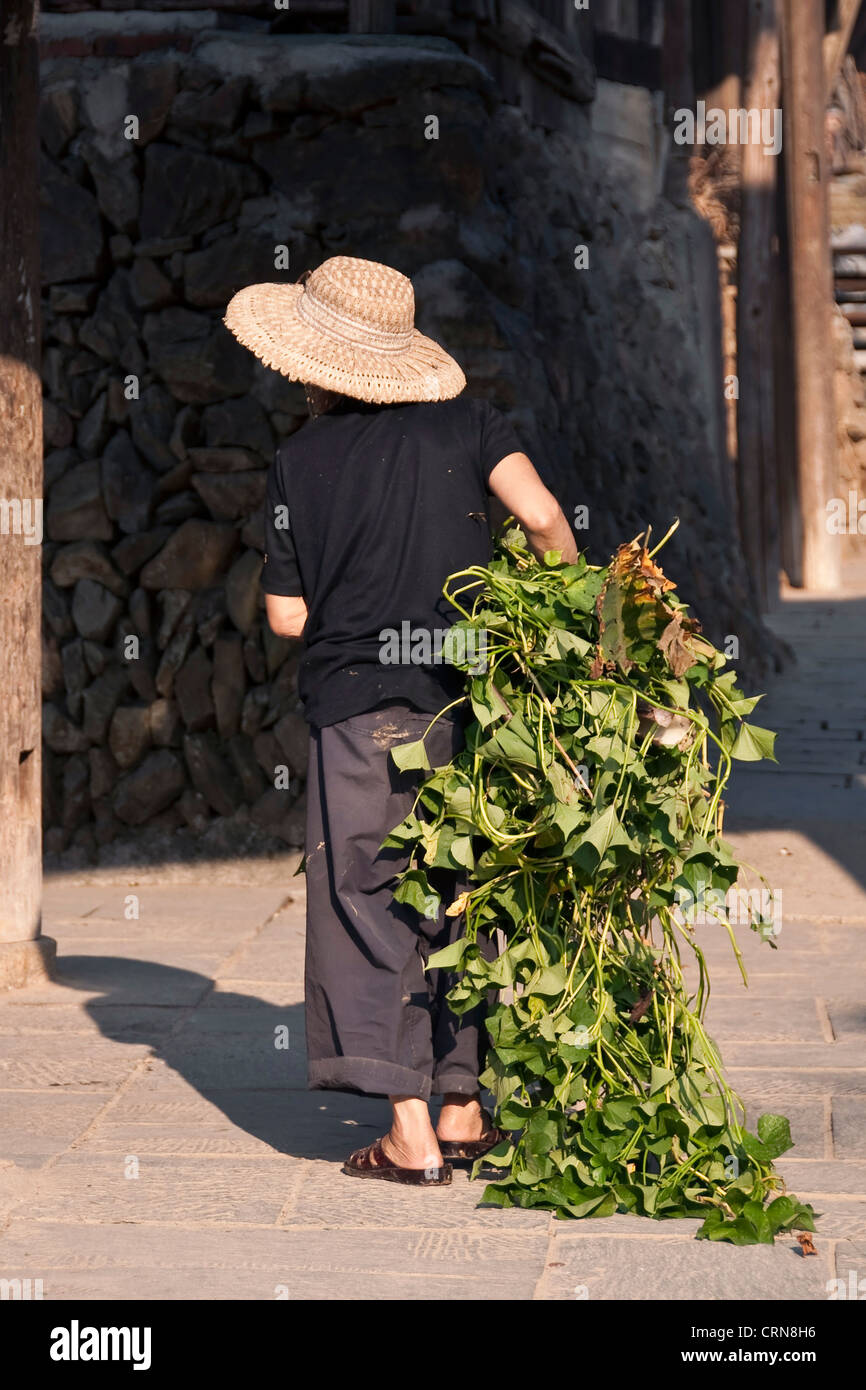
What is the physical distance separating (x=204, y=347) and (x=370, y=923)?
156 inches

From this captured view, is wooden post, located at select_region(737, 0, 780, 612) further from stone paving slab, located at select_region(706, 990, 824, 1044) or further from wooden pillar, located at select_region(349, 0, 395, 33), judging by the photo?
stone paving slab, located at select_region(706, 990, 824, 1044)

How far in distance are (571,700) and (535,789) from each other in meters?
0.17

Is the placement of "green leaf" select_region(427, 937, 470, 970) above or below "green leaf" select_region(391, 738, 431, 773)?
below

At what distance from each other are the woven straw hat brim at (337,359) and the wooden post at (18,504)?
1664 millimetres

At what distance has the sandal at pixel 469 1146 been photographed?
3.35m

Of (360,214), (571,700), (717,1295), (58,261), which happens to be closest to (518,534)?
(571,700)

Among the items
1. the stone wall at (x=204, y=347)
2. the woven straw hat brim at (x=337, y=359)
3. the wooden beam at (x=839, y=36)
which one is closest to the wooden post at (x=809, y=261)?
the wooden beam at (x=839, y=36)

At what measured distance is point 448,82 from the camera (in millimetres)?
6508

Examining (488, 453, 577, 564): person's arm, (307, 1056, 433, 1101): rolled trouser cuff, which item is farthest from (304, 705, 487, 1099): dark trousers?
(488, 453, 577, 564): person's arm

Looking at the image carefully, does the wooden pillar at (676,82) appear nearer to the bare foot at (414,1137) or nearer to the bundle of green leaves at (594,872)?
the bundle of green leaves at (594,872)

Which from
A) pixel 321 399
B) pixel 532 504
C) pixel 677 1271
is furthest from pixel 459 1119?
pixel 321 399

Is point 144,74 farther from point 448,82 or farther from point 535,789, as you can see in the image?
point 535,789

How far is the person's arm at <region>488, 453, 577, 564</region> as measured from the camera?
10.4 ft

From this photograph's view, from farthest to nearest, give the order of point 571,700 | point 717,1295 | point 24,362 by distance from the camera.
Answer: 1. point 24,362
2. point 571,700
3. point 717,1295
